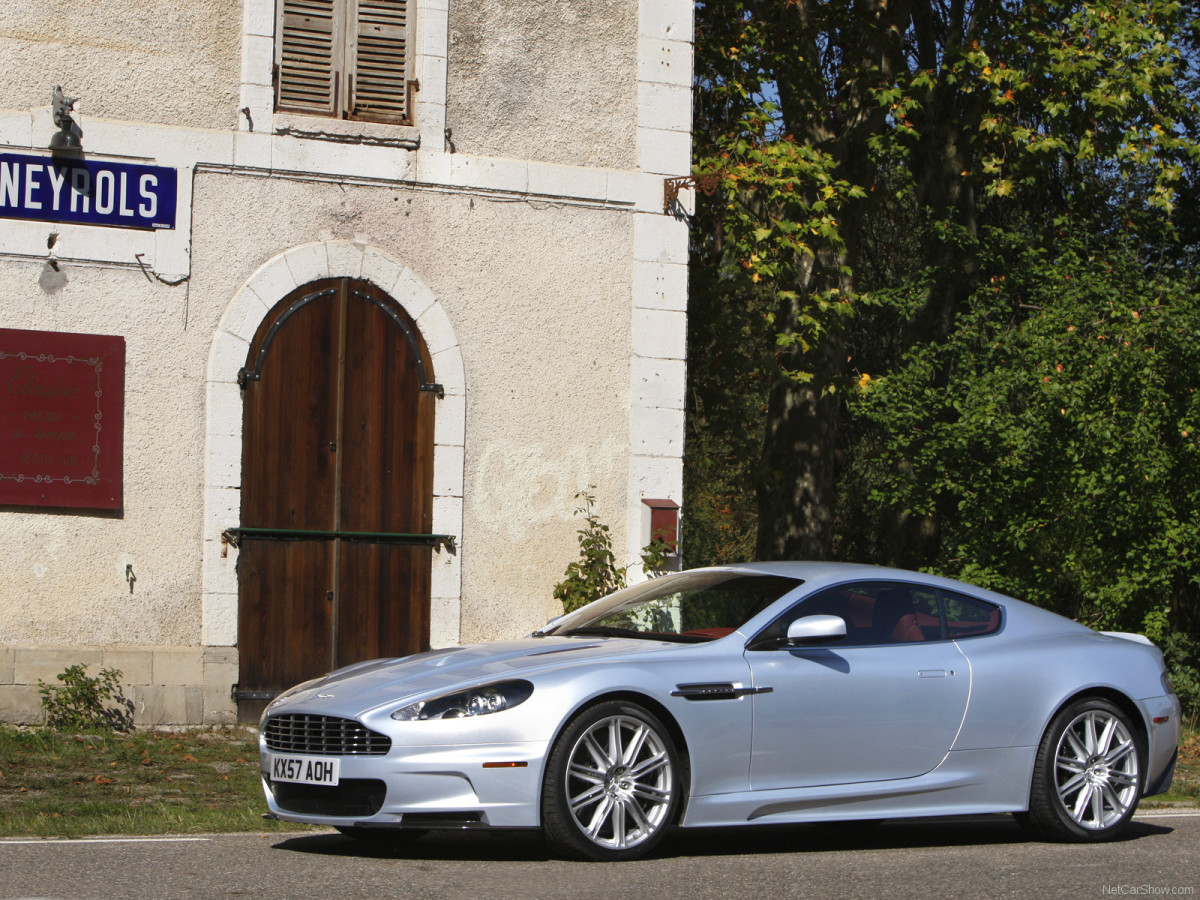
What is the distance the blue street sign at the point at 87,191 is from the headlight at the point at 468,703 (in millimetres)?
6608

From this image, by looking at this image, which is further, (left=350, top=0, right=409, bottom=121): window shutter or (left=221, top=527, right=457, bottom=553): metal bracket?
(left=350, top=0, right=409, bottom=121): window shutter

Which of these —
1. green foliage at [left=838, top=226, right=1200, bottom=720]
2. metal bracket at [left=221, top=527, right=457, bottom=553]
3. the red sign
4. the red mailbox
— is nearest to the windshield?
metal bracket at [left=221, top=527, right=457, bottom=553]

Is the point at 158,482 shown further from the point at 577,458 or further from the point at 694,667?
the point at 694,667

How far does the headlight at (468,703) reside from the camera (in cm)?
618

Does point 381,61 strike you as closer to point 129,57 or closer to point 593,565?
point 129,57

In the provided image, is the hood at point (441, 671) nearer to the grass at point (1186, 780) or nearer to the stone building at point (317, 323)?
the grass at point (1186, 780)

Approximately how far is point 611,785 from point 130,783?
4079 millimetres

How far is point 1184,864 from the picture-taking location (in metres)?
6.66

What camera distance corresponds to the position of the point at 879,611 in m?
7.37

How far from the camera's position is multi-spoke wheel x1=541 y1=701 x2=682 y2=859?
6191mm

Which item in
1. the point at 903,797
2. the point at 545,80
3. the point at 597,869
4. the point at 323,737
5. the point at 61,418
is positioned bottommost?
the point at 597,869

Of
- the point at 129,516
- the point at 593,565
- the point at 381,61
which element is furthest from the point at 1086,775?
the point at 381,61

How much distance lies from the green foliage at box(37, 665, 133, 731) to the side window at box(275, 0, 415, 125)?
4.77 m

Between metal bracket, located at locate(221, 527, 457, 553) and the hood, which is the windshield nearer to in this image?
the hood
